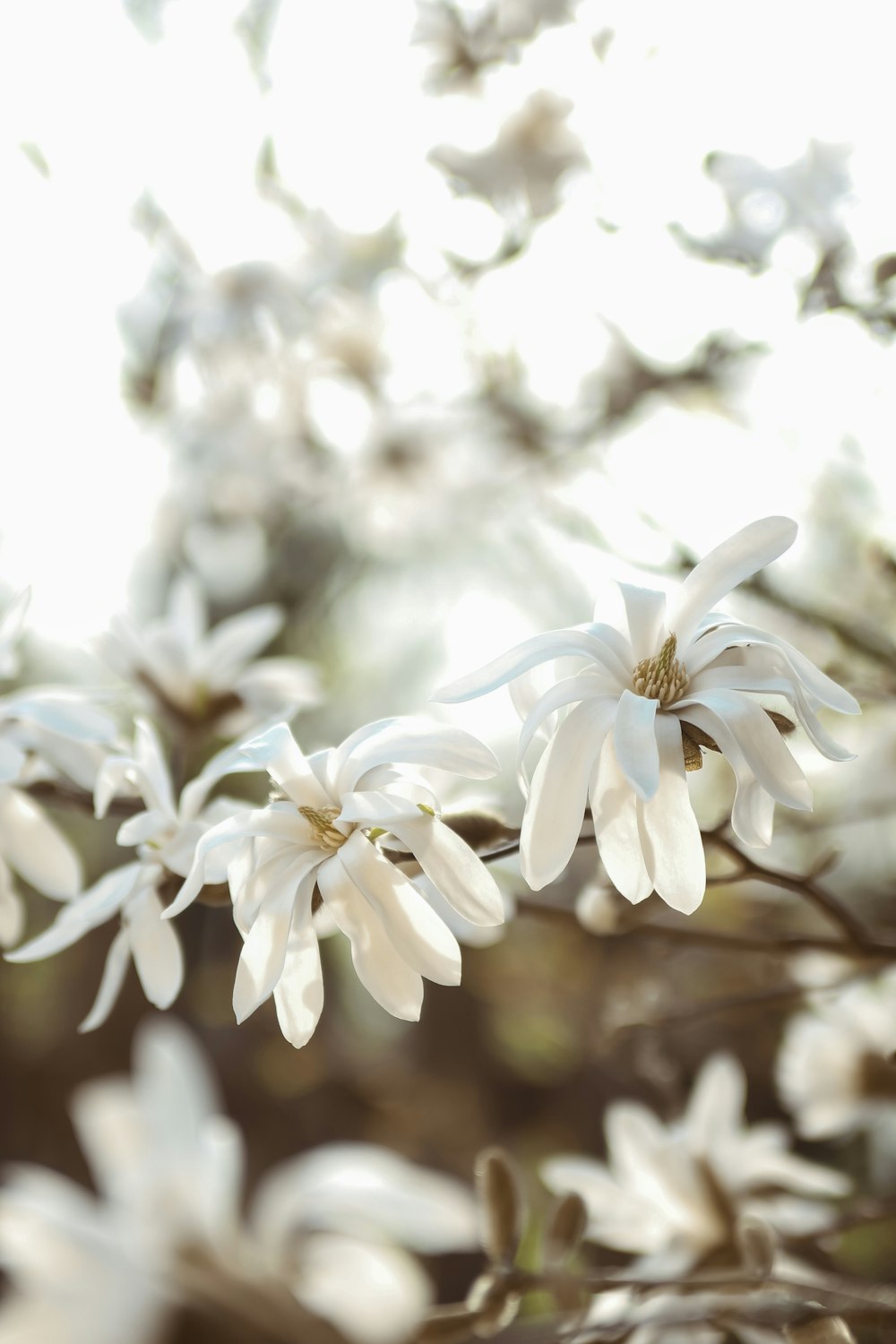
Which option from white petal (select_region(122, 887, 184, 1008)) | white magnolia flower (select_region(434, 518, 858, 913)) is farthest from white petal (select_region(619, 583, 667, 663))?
white petal (select_region(122, 887, 184, 1008))

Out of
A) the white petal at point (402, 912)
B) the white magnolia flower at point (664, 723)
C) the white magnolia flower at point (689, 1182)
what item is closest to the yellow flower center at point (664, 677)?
the white magnolia flower at point (664, 723)

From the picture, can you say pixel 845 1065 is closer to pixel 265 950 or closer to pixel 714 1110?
pixel 714 1110

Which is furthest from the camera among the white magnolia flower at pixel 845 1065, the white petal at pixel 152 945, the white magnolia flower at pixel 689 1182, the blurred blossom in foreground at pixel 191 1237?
the white magnolia flower at pixel 845 1065

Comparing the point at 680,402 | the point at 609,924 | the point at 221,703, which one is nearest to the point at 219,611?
the point at 680,402

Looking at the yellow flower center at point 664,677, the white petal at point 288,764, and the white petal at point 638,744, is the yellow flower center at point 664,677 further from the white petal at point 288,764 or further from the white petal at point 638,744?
the white petal at point 288,764

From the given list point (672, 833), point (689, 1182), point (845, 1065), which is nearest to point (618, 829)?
point (672, 833)

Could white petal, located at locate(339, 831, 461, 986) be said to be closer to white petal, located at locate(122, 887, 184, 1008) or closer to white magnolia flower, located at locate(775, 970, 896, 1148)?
white petal, located at locate(122, 887, 184, 1008)
